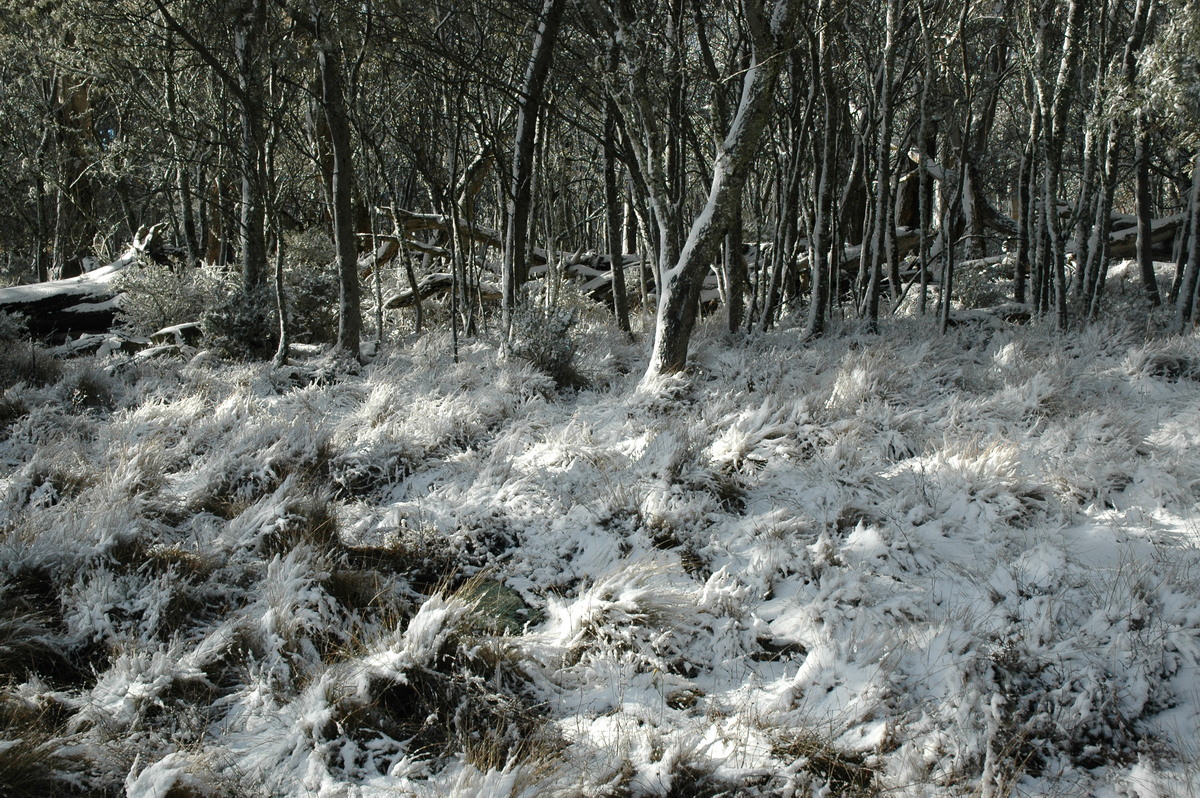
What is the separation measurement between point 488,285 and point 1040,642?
36.6 feet

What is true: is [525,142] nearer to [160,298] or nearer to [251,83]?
[251,83]

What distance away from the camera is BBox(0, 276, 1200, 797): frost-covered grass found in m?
2.59

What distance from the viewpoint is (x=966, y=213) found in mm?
12984

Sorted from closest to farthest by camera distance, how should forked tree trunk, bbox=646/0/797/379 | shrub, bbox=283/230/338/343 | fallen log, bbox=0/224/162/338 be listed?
forked tree trunk, bbox=646/0/797/379, shrub, bbox=283/230/338/343, fallen log, bbox=0/224/162/338

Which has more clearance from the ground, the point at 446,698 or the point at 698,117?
the point at 698,117

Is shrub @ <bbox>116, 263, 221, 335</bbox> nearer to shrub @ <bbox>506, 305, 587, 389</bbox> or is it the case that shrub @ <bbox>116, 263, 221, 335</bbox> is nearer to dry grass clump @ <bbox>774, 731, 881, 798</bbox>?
shrub @ <bbox>506, 305, 587, 389</bbox>

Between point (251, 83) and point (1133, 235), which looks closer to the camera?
point (251, 83)

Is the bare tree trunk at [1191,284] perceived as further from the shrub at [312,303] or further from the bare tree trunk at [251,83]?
the shrub at [312,303]

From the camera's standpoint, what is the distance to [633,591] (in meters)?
3.47

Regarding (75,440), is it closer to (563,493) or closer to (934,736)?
(563,493)

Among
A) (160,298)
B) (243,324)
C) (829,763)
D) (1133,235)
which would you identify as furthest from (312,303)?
(1133,235)

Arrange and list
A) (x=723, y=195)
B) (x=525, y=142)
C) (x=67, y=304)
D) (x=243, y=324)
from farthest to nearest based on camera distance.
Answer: (x=67, y=304) < (x=243, y=324) < (x=525, y=142) < (x=723, y=195)

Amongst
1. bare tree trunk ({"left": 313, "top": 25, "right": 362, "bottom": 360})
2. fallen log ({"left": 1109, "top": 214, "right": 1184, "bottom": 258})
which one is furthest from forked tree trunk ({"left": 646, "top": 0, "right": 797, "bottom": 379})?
fallen log ({"left": 1109, "top": 214, "right": 1184, "bottom": 258})

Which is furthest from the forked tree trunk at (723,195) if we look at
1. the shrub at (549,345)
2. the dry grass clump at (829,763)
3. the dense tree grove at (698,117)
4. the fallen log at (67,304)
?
the fallen log at (67,304)
